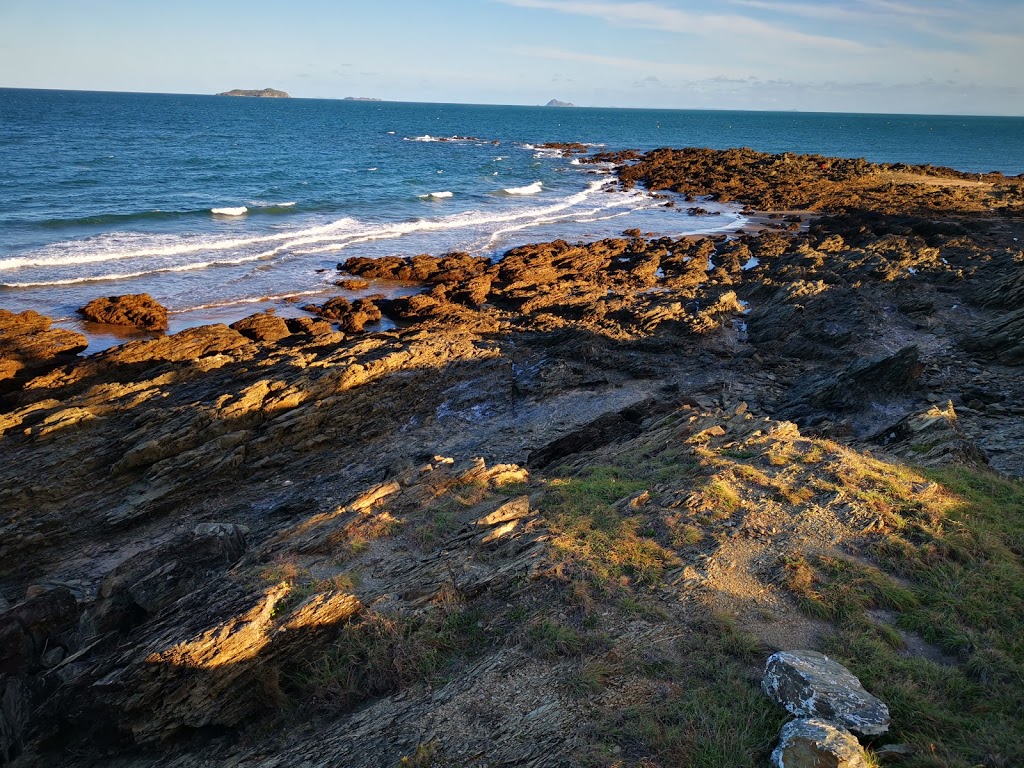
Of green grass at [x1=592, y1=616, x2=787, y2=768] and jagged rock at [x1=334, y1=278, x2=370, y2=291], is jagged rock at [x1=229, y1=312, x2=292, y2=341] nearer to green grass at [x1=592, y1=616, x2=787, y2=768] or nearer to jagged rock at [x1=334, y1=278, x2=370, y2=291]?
jagged rock at [x1=334, y1=278, x2=370, y2=291]

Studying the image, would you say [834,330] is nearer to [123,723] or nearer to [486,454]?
[486,454]

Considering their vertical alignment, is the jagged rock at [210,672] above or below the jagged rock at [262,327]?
below

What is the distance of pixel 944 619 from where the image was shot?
7.94 meters

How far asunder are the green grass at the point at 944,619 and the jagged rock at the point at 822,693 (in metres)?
0.34

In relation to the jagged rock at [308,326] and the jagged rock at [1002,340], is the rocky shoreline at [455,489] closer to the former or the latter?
the jagged rock at [1002,340]

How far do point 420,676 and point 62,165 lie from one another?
6961cm

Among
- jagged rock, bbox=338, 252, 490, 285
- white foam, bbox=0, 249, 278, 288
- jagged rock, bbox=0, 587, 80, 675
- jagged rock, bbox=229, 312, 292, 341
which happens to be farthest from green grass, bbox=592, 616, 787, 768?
white foam, bbox=0, 249, 278, 288

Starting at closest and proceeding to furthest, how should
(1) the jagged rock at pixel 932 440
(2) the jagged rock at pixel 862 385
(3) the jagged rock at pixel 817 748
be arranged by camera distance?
1. (3) the jagged rock at pixel 817 748
2. (1) the jagged rock at pixel 932 440
3. (2) the jagged rock at pixel 862 385

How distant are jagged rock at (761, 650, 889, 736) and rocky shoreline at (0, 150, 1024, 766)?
0.39 metres

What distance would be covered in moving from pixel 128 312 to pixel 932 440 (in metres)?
27.4

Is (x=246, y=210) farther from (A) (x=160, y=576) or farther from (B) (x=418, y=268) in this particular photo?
(A) (x=160, y=576)

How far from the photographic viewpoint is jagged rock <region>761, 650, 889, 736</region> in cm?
607

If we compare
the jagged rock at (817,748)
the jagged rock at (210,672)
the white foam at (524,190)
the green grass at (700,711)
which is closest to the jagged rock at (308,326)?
the jagged rock at (210,672)

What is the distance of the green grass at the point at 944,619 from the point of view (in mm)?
6277
